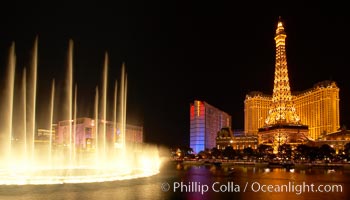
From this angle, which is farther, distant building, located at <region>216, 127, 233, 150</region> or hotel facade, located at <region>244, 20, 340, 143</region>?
distant building, located at <region>216, 127, 233, 150</region>

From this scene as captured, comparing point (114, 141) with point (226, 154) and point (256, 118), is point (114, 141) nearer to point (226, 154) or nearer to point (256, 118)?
point (226, 154)

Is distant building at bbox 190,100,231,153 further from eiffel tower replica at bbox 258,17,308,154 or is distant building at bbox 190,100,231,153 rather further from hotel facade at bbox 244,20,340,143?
eiffel tower replica at bbox 258,17,308,154

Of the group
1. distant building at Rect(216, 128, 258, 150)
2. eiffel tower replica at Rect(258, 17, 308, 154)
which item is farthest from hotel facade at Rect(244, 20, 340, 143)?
distant building at Rect(216, 128, 258, 150)

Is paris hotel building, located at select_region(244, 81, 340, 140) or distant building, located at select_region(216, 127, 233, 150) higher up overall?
paris hotel building, located at select_region(244, 81, 340, 140)

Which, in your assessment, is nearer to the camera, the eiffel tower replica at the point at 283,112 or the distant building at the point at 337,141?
the distant building at the point at 337,141

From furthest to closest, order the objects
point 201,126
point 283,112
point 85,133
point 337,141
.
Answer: point 201,126, point 85,133, point 283,112, point 337,141

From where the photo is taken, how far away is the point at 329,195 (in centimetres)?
2216

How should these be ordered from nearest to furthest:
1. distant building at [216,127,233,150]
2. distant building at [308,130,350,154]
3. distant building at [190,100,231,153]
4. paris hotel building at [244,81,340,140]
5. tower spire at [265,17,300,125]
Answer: distant building at [308,130,350,154], tower spire at [265,17,300,125], paris hotel building at [244,81,340,140], distant building at [216,127,233,150], distant building at [190,100,231,153]

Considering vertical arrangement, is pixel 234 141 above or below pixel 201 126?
below

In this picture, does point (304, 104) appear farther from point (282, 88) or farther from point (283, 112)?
point (282, 88)

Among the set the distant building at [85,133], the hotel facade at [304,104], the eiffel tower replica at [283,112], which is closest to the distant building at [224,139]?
the hotel facade at [304,104]

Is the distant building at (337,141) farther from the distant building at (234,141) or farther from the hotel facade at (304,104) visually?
the distant building at (234,141)

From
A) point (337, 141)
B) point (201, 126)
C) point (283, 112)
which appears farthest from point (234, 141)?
point (337, 141)

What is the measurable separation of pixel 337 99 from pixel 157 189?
92096mm
